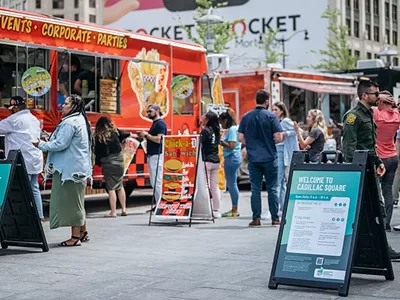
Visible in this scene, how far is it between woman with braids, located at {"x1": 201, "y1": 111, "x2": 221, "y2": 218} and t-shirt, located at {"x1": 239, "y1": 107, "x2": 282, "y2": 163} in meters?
1.76

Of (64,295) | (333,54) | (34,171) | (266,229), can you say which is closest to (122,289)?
(64,295)

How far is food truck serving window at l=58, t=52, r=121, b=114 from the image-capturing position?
1381 centimetres

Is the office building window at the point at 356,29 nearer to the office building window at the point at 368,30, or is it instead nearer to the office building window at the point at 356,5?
the office building window at the point at 356,5

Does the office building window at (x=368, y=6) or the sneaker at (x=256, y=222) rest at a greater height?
the office building window at (x=368, y=6)

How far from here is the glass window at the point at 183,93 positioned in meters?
16.4

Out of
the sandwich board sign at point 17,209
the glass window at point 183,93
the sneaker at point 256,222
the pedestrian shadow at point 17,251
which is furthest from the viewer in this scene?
the glass window at point 183,93

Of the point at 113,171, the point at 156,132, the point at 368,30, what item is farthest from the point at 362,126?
the point at 368,30

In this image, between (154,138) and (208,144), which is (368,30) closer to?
(154,138)

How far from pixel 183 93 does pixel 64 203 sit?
7138 mm

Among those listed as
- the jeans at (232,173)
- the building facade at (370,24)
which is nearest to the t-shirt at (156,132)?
the jeans at (232,173)

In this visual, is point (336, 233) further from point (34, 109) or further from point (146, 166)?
point (146, 166)

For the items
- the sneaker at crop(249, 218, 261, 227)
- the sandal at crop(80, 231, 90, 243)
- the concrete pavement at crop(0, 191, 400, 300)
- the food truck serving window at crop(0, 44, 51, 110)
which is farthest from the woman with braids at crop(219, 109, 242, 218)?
the sandal at crop(80, 231, 90, 243)

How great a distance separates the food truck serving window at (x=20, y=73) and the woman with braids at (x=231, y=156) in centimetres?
294

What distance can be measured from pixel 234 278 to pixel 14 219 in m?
3.16
